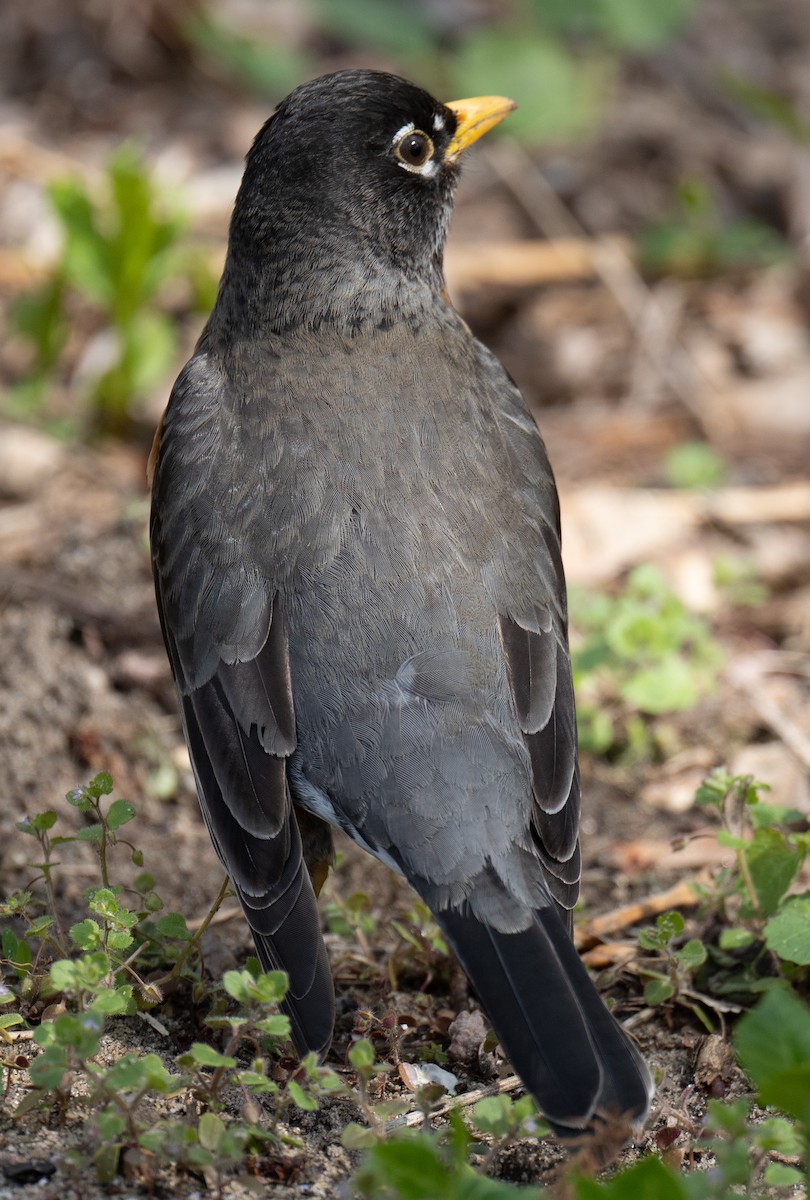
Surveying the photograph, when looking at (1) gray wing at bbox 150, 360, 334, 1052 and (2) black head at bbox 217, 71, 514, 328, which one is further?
(2) black head at bbox 217, 71, 514, 328

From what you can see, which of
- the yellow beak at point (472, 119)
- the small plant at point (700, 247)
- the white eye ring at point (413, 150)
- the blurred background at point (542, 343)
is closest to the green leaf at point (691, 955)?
the blurred background at point (542, 343)

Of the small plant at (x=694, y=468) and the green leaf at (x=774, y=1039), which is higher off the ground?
the green leaf at (x=774, y=1039)

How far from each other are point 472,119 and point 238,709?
225 cm

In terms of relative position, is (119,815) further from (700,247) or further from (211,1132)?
(700,247)

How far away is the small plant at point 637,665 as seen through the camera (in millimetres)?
4902

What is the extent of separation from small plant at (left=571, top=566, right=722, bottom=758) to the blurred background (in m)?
0.01

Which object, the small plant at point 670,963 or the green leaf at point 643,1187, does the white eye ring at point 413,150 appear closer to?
the small plant at point 670,963

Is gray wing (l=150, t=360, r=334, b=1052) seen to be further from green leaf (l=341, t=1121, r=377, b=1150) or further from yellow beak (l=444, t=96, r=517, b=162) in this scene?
yellow beak (l=444, t=96, r=517, b=162)

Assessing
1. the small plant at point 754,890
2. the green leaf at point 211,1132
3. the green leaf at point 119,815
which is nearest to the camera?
the green leaf at point 211,1132

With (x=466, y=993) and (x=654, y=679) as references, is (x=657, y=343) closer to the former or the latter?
(x=654, y=679)

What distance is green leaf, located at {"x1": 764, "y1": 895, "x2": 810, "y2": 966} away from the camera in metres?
3.23

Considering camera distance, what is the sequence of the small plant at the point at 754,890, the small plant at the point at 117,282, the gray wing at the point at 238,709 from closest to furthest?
the gray wing at the point at 238,709 → the small plant at the point at 754,890 → the small plant at the point at 117,282

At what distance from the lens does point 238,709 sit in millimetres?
3504

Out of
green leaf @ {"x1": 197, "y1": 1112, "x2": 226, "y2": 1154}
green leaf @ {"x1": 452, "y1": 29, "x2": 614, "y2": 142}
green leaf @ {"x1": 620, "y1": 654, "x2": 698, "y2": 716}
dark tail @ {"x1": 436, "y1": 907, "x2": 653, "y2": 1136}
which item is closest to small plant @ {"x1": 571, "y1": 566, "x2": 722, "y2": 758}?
green leaf @ {"x1": 620, "y1": 654, "x2": 698, "y2": 716}
